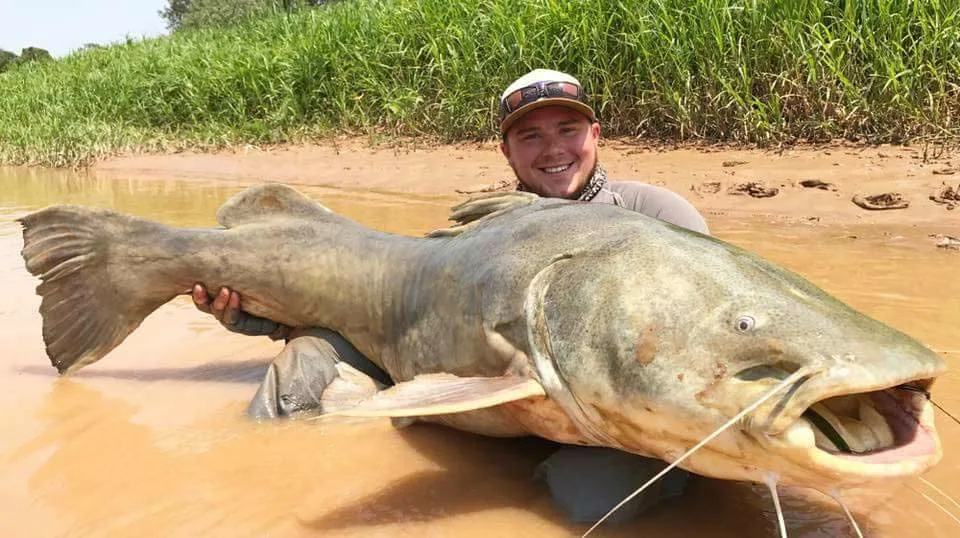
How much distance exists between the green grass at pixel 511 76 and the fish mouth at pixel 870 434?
5.31 meters

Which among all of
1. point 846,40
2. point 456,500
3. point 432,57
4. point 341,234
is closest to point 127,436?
point 341,234

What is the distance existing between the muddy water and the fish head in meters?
0.40

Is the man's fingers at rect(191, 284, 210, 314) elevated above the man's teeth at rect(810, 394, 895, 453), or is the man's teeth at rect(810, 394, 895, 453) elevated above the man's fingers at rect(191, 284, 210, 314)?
the man's teeth at rect(810, 394, 895, 453)

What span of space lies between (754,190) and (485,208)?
3736 mm

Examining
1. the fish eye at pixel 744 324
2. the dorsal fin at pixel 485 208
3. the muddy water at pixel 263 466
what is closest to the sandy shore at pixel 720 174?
the muddy water at pixel 263 466

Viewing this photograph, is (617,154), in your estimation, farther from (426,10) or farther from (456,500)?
(456,500)

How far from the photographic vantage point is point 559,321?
6.34ft

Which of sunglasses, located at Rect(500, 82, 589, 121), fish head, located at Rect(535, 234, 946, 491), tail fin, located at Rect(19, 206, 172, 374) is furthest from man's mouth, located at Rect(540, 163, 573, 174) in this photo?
tail fin, located at Rect(19, 206, 172, 374)

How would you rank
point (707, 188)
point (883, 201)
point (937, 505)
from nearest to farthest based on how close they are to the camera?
point (937, 505)
point (883, 201)
point (707, 188)

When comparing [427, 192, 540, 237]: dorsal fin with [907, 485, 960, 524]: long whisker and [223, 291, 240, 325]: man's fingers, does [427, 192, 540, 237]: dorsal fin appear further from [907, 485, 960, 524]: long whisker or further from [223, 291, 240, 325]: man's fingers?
[907, 485, 960, 524]: long whisker

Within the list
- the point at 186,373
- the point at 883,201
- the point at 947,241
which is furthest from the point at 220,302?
the point at 883,201

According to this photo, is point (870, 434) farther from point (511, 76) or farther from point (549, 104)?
point (511, 76)

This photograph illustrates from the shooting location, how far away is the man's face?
357cm

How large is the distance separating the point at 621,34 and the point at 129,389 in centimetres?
574
